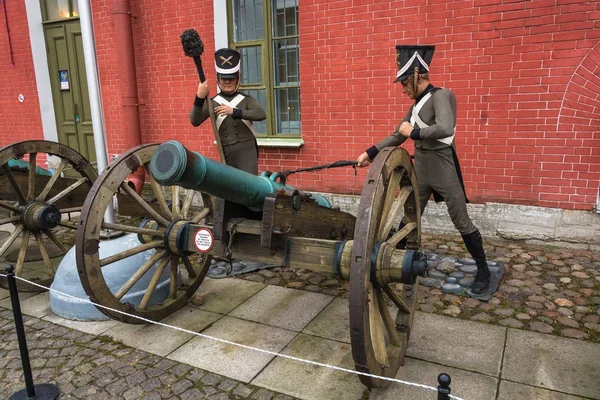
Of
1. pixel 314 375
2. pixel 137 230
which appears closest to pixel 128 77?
pixel 137 230

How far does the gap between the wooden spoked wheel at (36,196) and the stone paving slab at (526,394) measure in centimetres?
318

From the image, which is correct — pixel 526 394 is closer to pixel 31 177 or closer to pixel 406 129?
pixel 406 129

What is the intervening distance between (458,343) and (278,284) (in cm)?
164

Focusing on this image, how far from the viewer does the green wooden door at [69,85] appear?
24.7ft

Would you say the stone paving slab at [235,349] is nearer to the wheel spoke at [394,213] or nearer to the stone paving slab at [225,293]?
the stone paving slab at [225,293]

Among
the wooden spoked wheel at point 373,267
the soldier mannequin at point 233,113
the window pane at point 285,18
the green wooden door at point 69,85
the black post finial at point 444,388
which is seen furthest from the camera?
the green wooden door at point 69,85

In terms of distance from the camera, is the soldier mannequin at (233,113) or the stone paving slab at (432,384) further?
the soldier mannequin at (233,113)

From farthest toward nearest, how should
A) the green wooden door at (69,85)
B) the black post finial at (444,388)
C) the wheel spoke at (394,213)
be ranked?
the green wooden door at (69,85)
the wheel spoke at (394,213)
the black post finial at (444,388)

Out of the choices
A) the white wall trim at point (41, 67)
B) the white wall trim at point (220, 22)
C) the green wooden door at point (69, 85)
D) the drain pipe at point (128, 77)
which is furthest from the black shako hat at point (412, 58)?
the white wall trim at point (41, 67)

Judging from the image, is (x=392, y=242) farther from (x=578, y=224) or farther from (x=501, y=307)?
(x=578, y=224)

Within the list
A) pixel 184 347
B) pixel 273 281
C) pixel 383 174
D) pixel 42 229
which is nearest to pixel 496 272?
pixel 273 281

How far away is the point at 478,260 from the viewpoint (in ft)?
12.3

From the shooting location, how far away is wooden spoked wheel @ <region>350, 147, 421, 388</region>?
2.02 m

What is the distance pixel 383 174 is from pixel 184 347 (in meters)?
1.77
